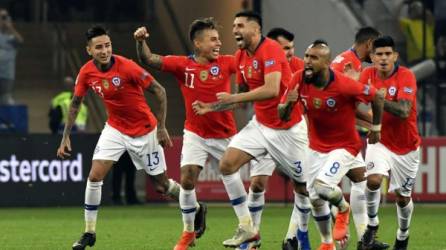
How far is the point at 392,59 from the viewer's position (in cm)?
1781

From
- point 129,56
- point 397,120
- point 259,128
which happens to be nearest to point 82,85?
point 259,128

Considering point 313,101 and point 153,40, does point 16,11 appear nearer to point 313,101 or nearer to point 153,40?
point 153,40

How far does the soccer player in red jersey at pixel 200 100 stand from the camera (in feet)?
58.6

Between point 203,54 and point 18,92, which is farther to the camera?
point 18,92

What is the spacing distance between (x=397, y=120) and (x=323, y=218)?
1.94 meters

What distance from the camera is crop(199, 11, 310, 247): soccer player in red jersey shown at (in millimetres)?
16719

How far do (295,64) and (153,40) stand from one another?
20.4 metres

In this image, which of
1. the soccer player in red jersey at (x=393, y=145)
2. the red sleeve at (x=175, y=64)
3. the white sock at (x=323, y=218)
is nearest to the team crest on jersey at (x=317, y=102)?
the white sock at (x=323, y=218)

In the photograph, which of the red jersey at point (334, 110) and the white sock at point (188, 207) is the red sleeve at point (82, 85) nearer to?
the white sock at point (188, 207)

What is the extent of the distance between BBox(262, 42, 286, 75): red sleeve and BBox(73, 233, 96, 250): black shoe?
3.00 meters

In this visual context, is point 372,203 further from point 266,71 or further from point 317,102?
point 266,71

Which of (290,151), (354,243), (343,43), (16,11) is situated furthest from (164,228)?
(16,11)

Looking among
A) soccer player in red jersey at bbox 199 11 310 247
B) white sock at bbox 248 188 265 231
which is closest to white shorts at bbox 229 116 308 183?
soccer player in red jersey at bbox 199 11 310 247

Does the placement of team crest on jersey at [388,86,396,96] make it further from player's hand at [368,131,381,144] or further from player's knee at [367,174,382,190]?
player's hand at [368,131,381,144]
